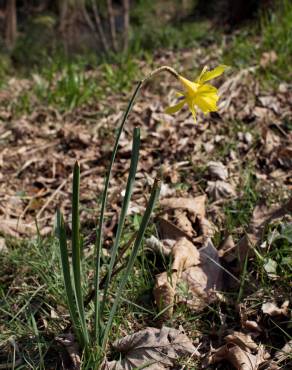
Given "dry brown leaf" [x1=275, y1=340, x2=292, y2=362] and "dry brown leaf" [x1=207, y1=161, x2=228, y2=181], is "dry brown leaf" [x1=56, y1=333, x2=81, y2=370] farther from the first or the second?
"dry brown leaf" [x1=207, y1=161, x2=228, y2=181]

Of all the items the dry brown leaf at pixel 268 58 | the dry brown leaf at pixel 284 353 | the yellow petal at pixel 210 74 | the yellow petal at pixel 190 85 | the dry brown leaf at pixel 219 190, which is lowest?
the dry brown leaf at pixel 284 353

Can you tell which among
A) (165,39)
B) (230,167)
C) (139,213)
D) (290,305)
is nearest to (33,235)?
(139,213)

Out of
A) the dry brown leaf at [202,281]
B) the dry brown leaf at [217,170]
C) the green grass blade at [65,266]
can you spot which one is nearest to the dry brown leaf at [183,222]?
the dry brown leaf at [202,281]

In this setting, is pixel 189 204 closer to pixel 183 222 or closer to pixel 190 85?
pixel 183 222

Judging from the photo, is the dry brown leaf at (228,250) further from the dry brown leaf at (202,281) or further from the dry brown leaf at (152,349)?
the dry brown leaf at (152,349)

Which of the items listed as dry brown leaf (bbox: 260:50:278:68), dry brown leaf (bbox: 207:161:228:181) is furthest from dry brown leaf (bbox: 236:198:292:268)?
dry brown leaf (bbox: 260:50:278:68)

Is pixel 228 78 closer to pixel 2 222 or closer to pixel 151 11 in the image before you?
pixel 2 222

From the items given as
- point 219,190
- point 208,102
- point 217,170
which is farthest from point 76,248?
point 217,170
